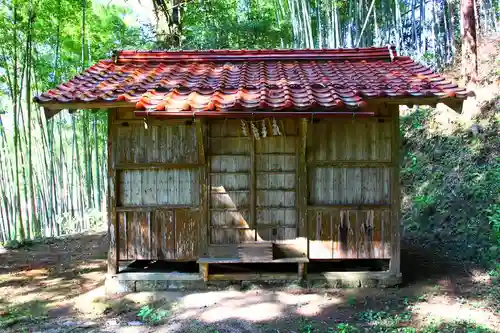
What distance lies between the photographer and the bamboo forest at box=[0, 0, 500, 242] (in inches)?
379

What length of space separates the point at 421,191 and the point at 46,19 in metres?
9.83

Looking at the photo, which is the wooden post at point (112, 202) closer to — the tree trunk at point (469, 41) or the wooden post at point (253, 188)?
the wooden post at point (253, 188)

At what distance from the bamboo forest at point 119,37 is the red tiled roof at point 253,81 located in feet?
9.99

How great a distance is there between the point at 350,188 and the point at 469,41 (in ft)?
19.6

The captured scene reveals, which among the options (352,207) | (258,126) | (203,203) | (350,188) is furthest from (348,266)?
(258,126)

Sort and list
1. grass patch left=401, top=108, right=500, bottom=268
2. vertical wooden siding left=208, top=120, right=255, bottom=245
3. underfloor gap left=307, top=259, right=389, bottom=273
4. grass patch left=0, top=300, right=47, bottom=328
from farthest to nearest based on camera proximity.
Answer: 1. grass patch left=401, top=108, right=500, bottom=268
2. underfloor gap left=307, top=259, right=389, bottom=273
3. vertical wooden siding left=208, top=120, right=255, bottom=245
4. grass patch left=0, top=300, right=47, bottom=328

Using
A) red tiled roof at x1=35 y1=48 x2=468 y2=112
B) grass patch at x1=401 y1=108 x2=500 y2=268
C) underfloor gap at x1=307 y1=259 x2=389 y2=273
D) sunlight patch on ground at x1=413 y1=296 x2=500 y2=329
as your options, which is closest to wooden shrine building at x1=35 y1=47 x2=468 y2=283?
red tiled roof at x1=35 y1=48 x2=468 y2=112

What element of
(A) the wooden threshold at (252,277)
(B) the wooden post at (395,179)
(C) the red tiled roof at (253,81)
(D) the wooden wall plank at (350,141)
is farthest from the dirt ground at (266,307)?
(C) the red tiled roof at (253,81)

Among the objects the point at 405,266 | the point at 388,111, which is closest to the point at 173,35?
the point at 388,111

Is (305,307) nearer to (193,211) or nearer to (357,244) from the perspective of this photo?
(357,244)

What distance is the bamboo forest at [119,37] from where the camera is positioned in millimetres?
9633

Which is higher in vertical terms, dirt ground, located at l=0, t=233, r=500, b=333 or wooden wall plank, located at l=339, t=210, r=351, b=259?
wooden wall plank, located at l=339, t=210, r=351, b=259

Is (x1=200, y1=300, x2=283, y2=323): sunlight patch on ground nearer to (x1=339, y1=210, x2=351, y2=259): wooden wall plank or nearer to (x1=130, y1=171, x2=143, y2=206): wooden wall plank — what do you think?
(x1=339, y1=210, x2=351, y2=259): wooden wall plank

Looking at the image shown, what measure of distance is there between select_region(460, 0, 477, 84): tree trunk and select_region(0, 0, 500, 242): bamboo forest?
0.15 ft
